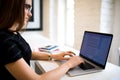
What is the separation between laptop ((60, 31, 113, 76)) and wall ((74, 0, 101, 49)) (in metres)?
1.34

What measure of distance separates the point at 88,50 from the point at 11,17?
67 centimetres

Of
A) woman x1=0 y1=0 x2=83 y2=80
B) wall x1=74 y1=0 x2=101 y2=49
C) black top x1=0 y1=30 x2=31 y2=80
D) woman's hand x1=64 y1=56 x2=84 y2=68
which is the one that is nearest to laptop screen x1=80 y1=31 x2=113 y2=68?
woman's hand x1=64 y1=56 x2=84 y2=68

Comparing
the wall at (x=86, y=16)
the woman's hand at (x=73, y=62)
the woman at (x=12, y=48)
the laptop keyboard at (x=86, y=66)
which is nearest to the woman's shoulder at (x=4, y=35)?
the woman at (x=12, y=48)

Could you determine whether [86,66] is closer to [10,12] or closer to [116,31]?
[10,12]

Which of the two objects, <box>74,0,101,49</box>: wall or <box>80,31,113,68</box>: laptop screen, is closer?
<box>80,31,113,68</box>: laptop screen

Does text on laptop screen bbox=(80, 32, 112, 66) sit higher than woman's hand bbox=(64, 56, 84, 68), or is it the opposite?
text on laptop screen bbox=(80, 32, 112, 66)

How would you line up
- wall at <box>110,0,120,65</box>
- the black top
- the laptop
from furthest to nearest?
wall at <box>110,0,120,65</box>, the laptop, the black top

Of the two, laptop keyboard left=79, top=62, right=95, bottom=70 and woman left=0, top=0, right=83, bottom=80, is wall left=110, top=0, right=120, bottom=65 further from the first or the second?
woman left=0, top=0, right=83, bottom=80

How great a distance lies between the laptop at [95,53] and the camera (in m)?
1.12

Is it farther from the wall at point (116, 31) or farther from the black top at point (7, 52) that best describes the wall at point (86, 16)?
the black top at point (7, 52)

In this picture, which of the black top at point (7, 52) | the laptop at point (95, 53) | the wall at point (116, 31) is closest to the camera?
the black top at point (7, 52)

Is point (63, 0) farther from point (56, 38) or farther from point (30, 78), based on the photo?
point (30, 78)

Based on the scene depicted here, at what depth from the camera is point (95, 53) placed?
1.22 meters

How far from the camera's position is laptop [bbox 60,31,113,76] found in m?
1.12
